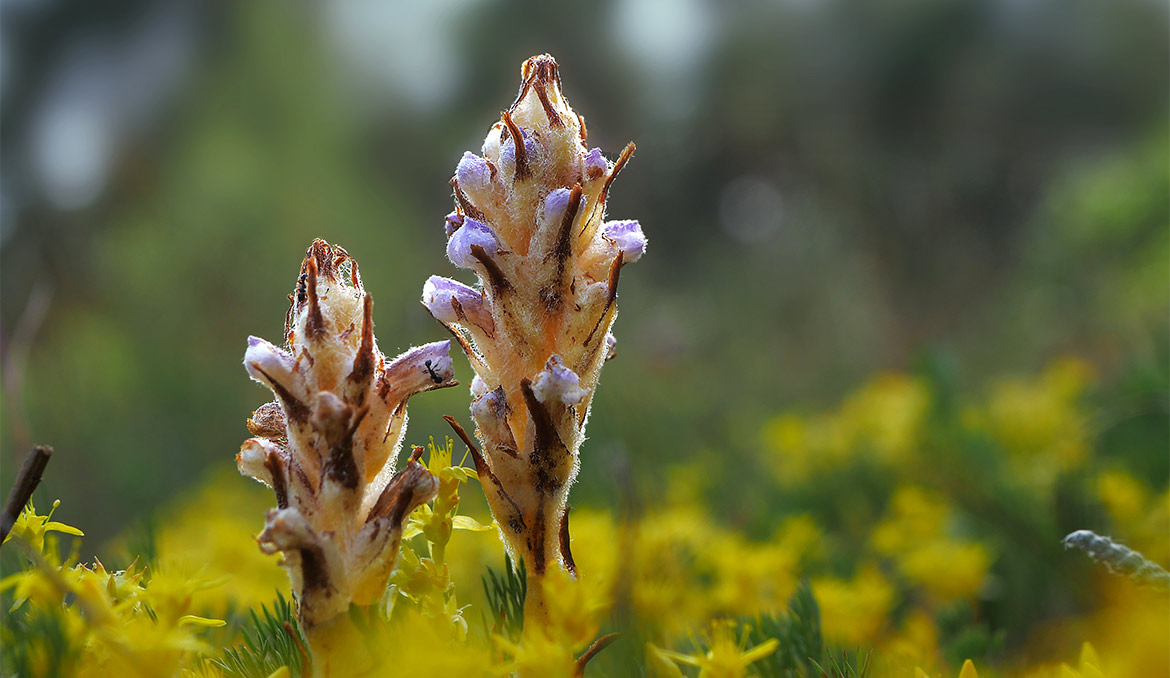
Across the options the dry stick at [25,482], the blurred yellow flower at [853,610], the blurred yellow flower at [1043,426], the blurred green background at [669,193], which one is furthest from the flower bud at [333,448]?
the blurred green background at [669,193]

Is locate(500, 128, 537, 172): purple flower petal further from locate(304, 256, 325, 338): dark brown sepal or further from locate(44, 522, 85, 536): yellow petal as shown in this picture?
locate(44, 522, 85, 536): yellow petal

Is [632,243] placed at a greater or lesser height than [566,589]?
greater

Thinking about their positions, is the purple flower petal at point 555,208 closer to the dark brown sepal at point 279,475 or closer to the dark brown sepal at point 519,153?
the dark brown sepal at point 519,153

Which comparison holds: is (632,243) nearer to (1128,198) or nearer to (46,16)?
(1128,198)

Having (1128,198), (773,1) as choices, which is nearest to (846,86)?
(773,1)

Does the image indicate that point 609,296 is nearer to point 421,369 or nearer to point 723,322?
point 421,369

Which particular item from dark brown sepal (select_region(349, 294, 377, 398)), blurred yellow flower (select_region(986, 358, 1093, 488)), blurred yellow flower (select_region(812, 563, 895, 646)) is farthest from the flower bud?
blurred yellow flower (select_region(986, 358, 1093, 488))
